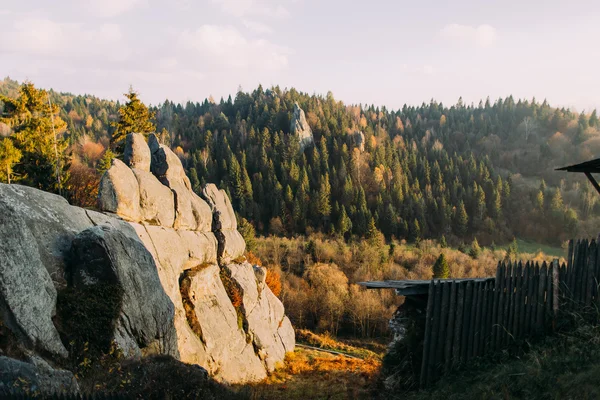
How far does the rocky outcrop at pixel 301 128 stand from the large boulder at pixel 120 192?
11401cm

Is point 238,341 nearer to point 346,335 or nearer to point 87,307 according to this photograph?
point 87,307

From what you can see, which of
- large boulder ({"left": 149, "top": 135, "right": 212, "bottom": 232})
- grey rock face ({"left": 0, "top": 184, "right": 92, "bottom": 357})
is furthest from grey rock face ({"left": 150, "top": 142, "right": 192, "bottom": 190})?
grey rock face ({"left": 0, "top": 184, "right": 92, "bottom": 357})

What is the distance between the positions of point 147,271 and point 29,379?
8522 millimetres

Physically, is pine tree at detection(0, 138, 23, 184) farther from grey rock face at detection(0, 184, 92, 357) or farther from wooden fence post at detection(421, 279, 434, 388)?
wooden fence post at detection(421, 279, 434, 388)

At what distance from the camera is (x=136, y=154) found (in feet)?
90.6

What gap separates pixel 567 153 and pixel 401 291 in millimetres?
171659

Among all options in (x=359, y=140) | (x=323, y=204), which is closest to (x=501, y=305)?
(x=323, y=204)

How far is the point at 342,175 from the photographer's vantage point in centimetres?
12275

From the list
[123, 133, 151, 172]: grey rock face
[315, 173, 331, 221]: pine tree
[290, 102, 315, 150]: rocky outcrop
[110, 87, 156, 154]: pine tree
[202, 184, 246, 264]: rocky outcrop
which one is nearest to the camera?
[123, 133, 151, 172]: grey rock face

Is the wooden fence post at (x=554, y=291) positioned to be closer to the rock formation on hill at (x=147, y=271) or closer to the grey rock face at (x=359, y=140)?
the rock formation on hill at (x=147, y=271)

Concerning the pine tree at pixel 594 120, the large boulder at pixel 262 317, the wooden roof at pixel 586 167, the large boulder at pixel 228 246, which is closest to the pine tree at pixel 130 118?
the large boulder at pixel 228 246

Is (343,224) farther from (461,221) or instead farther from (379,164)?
(379,164)

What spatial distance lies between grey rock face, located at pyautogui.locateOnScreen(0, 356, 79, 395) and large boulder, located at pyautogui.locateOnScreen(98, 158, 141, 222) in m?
16.0

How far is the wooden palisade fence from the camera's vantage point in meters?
9.37
